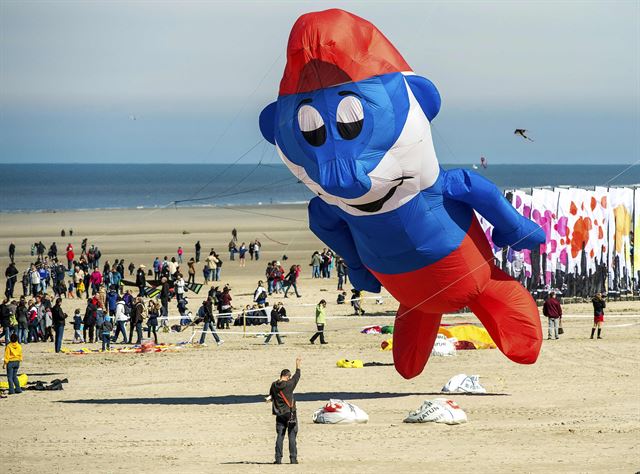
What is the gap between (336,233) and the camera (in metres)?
16.8

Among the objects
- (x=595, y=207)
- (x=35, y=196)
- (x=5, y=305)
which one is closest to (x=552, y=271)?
(x=595, y=207)

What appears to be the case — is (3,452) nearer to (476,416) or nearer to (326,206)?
(326,206)

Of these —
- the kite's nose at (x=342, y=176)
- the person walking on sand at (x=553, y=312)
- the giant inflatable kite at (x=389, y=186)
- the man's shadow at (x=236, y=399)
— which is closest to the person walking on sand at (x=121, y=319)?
the man's shadow at (x=236, y=399)

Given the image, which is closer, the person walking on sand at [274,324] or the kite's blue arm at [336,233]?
the kite's blue arm at [336,233]

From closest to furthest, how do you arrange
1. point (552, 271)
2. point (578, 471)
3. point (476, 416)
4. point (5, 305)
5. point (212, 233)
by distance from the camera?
point (578, 471), point (476, 416), point (5, 305), point (552, 271), point (212, 233)

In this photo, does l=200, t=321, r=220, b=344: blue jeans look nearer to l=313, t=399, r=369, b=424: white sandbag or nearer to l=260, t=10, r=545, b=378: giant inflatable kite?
l=313, t=399, r=369, b=424: white sandbag

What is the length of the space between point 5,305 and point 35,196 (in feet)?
371

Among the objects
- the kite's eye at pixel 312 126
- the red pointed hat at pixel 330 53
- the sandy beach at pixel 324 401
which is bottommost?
the sandy beach at pixel 324 401

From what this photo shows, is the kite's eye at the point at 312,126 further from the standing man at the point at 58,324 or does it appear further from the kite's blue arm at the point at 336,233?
the standing man at the point at 58,324

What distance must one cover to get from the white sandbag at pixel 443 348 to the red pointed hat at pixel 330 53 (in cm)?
1143

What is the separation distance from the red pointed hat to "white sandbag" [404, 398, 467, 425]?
19.4 ft

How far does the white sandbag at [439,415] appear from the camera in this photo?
18.2 metres

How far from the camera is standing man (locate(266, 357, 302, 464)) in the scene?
15297 millimetres

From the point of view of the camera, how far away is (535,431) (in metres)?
17.5
